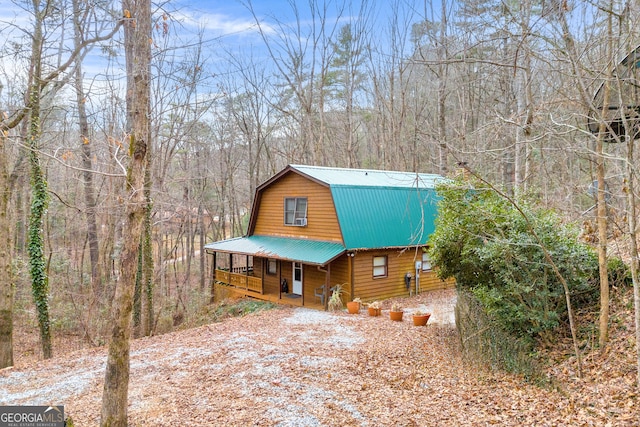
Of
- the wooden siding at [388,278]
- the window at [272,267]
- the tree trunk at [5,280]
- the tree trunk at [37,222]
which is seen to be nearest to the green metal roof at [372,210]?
the wooden siding at [388,278]

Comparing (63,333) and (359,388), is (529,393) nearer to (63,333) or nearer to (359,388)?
(359,388)

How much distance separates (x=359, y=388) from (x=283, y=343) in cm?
336

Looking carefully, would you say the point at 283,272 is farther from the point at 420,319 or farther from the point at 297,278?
the point at 420,319

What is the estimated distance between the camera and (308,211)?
17.5m

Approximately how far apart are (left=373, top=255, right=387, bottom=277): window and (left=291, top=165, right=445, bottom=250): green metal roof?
73 centimetres

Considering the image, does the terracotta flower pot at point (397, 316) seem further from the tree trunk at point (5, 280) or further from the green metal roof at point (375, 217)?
the tree trunk at point (5, 280)

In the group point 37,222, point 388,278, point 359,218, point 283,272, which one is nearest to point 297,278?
point 283,272

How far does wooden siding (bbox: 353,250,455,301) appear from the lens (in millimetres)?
16234

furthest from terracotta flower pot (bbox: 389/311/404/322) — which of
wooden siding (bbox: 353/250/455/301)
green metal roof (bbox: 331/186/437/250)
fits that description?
green metal roof (bbox: 331/186/437/250)

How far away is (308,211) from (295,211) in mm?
925

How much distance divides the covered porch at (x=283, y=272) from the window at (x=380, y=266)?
189 cm

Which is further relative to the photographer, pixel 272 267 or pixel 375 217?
pixel 272 267

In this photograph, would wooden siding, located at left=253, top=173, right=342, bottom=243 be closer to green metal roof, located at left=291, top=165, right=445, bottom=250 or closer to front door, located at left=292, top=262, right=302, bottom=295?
green metal roof, located at left=291, top=165, right=445, bottom=250

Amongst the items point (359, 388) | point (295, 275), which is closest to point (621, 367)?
point (359, 388)
